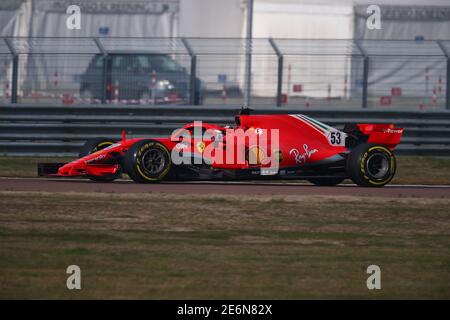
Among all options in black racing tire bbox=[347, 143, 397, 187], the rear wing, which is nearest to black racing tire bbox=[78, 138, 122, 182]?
black racing tire bbox=[347, 143, 397, 187]

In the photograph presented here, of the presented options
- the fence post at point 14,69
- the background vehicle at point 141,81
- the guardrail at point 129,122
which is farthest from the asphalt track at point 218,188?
the background vehicle at point 141,81

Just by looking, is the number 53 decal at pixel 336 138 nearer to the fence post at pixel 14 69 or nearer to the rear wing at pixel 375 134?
the rear wing at pixel 375 134

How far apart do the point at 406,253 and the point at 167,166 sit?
5.16 metres

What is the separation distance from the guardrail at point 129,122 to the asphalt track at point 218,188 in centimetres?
298

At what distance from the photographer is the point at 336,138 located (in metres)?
14.0

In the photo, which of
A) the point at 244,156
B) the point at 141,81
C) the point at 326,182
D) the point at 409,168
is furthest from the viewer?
the point at 141,81

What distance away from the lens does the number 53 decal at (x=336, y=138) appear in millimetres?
13938

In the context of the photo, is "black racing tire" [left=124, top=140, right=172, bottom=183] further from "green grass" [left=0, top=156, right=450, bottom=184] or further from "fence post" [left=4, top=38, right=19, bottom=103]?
"fence post" [left=4, top=38, right=19, bottom=103]

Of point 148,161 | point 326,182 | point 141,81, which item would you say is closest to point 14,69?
point 141,81

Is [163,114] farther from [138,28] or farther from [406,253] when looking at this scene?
[138,28]

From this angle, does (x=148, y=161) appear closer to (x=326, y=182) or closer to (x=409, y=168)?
(x=326, y=182)

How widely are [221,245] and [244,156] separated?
4.43 metres

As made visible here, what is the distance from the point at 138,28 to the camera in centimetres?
3206

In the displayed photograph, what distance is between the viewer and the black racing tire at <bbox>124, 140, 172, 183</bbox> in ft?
43.7
